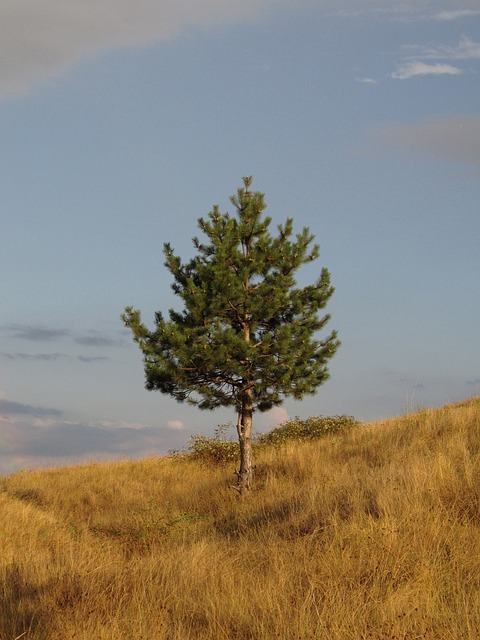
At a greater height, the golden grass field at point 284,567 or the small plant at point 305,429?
the small plant at point 305,429

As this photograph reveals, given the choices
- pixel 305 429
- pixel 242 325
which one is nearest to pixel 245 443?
pixel 242 325

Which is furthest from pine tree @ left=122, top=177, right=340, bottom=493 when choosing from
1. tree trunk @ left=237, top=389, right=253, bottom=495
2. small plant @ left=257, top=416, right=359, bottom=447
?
small plant @ left=257, top=416, right=359, bottom=447

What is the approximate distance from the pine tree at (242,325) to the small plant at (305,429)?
6.02m

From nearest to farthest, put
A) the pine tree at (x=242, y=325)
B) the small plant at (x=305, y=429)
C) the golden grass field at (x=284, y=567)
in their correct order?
the golden grass field at (x=284, y=567)
the pine tree at (x=242, y=325)
the small plant at (x=305, y=429)

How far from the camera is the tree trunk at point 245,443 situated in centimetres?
1598

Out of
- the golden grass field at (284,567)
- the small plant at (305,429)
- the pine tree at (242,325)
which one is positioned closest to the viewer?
the golden grass field at (284,567)

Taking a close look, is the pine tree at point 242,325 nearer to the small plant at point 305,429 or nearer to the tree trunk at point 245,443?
the tree trunk at point 245,443

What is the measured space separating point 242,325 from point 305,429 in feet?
24.9

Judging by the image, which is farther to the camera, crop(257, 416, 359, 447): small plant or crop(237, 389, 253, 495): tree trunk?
crop(257, 416, 359, 447): small plant

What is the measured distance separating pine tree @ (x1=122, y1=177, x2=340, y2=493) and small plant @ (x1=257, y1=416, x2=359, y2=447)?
6.02m

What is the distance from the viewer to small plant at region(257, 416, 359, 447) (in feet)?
72.2

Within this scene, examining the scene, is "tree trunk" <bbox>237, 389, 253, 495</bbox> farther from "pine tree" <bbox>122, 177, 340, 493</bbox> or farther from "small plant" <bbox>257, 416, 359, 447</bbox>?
"small plant" <bbox>257, 416, 359, 447</bbox>

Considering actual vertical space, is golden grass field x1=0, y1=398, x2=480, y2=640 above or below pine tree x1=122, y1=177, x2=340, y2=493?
below

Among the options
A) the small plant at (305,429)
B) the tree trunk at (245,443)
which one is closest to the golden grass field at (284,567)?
the tree trunk at (245,443)
